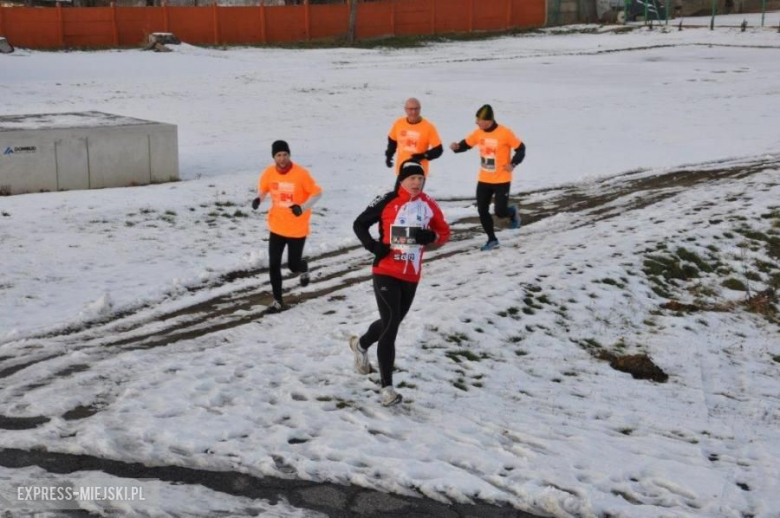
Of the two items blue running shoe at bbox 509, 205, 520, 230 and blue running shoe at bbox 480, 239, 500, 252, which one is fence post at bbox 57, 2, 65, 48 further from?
blue running shoe at bbox 480, 239, 500, 252

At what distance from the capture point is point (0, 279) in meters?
12.3

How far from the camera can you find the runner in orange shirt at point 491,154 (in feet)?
44.7

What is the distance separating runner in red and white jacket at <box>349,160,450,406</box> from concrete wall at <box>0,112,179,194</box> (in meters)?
10.4

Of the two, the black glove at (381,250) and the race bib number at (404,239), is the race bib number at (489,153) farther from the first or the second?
the black glove at (381,250)

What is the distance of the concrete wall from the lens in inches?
666

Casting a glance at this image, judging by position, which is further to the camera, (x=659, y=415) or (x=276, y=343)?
(x=276, y=343)

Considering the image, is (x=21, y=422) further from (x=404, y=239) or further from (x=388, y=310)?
(x=404, y=239)

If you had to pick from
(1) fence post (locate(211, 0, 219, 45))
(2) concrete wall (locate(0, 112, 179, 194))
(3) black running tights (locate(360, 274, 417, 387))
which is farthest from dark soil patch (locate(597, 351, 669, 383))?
(1) fence post (locate(211, 0, 219, 45))

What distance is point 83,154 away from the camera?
17.5 meters

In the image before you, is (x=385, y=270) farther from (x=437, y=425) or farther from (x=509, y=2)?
(x=509, y=2)

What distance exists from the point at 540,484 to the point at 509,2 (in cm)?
5005

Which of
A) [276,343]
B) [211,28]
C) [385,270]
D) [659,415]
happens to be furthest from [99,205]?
[211,28]

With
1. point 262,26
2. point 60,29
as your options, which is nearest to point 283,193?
point 60,29

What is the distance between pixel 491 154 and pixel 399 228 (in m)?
5.62
